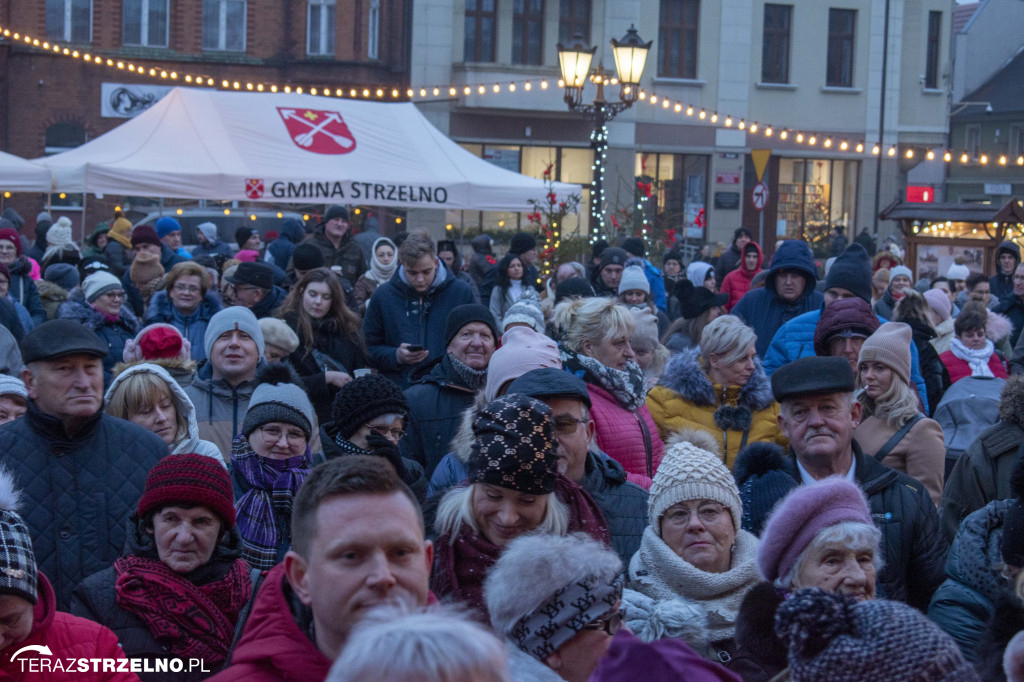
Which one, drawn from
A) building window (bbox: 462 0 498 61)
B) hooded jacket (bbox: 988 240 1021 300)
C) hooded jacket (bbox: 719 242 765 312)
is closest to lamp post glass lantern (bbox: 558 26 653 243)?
hooded jacket (bbox: 719 242 765 312)

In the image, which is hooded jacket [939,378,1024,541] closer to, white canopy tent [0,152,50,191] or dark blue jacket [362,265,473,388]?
dark blue jacket [362,265,473,388]

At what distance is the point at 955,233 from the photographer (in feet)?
52.1

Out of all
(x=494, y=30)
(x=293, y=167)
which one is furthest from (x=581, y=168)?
(x=293, y=167)

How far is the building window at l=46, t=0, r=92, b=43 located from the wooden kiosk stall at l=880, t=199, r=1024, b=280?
21491mm

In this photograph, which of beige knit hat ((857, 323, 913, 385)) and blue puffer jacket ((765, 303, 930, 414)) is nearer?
beige knit hat ((857, 323, 913, 385))

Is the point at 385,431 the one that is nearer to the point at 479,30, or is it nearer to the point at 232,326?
the point at 232,326

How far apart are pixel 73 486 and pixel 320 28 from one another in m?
27.1

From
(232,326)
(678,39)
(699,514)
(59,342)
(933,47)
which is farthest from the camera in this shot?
(933,47)

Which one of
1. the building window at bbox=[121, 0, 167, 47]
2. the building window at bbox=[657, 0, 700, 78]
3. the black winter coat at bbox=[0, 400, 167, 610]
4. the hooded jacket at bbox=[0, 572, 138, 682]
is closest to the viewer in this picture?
the hooded jacket at bbox=[0, 572, 138, 682]

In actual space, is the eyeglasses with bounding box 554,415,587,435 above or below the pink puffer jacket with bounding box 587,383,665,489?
above

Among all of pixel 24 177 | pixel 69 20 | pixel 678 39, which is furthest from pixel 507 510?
pixel 678 39

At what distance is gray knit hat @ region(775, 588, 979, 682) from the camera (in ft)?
6.04

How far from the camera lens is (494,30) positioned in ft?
98.1

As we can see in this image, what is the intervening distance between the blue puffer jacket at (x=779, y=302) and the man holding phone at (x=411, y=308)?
83.1 inches
